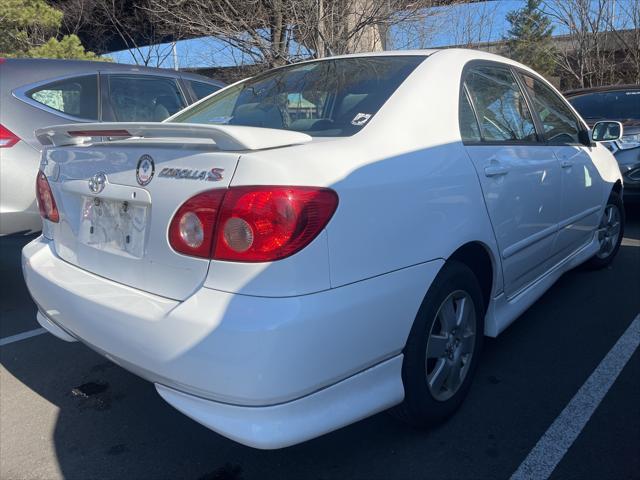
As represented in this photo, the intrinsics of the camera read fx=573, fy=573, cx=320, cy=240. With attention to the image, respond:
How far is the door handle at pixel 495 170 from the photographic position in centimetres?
256

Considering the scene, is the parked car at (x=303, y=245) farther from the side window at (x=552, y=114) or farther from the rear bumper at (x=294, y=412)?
the side window at (x=552, y=114)

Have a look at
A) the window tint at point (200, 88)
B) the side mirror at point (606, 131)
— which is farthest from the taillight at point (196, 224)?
the window tint at point (200, 88)

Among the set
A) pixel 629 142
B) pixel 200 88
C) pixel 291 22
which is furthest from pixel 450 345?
pixel 291 22

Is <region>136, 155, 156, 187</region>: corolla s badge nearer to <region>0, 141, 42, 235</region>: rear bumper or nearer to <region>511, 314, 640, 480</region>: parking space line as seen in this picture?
<region>511, 314, 640, 480</region>: parking space line

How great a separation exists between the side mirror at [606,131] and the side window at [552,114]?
256 millimetres

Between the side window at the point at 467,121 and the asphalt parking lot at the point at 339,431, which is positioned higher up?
the side window at the point at 467,121

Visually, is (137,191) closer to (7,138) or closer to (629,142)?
(7,138)

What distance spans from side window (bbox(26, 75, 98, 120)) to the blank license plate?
232 centimetres

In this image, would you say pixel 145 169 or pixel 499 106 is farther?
pixel 499 106

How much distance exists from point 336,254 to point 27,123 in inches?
121

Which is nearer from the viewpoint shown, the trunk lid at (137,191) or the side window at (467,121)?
the trunk lid at (137,191)

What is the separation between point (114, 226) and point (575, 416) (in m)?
2.20

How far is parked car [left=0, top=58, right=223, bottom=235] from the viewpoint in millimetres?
3828

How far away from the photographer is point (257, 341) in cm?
174
